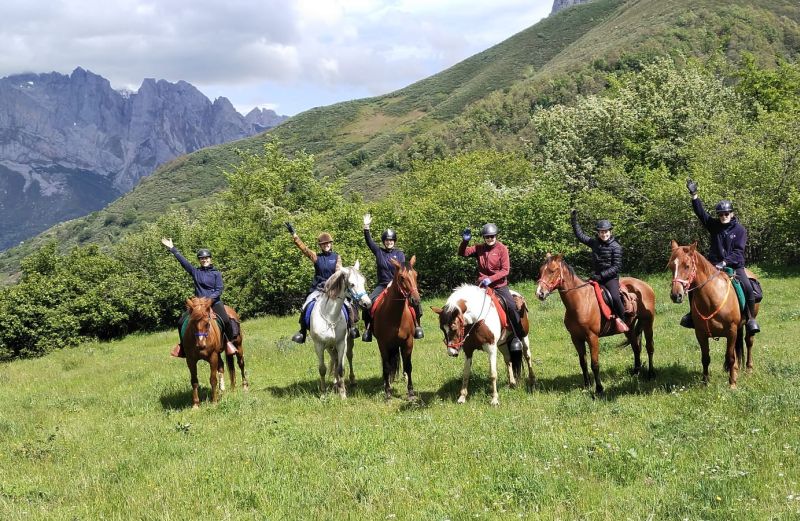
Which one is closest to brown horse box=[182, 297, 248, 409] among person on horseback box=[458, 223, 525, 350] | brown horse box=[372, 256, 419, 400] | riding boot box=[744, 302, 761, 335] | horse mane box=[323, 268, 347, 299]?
horse mane box=[323, 268, 347, 299]

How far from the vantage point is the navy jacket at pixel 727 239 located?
33.3 feet

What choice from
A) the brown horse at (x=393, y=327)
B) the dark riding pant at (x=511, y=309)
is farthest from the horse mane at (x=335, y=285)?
the dark riding pant at (x=511, y=309)

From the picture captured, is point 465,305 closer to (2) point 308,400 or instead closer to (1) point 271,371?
(2) point 308,400

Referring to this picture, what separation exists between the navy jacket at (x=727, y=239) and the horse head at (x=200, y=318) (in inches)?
401

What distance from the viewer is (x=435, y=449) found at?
757cm

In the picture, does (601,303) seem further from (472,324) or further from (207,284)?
(207,284)

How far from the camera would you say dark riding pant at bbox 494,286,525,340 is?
11.0 meters

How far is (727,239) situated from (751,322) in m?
1.68

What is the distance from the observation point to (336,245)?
111ft

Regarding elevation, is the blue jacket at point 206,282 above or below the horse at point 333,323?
above

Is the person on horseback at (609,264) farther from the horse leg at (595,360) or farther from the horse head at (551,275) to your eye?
the horse head at (551,275)

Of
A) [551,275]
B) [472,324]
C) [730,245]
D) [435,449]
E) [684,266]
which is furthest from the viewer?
[472,324]

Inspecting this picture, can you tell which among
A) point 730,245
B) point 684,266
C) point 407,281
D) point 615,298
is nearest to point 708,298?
point 684,266

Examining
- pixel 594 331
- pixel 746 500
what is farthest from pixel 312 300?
pixel 746 500
